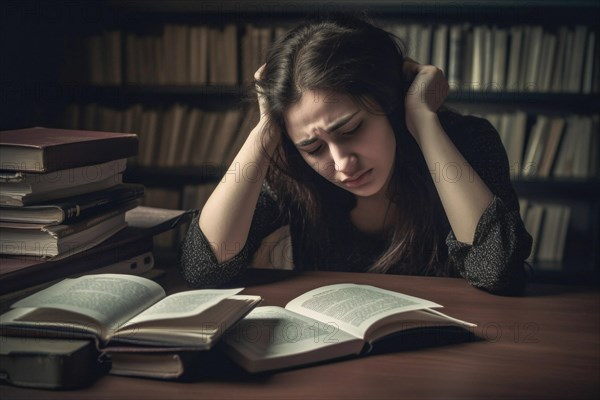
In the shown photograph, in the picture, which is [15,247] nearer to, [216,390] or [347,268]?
[216,390]

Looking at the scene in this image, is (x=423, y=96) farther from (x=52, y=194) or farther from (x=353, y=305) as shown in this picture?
(x=52, y=194)

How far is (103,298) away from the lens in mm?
795

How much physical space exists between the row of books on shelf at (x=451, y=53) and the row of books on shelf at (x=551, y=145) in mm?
111

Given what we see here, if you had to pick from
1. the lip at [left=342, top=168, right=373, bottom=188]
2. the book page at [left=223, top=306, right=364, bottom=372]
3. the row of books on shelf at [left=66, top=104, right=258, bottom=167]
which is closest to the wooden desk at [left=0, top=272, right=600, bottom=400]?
the book page at [left=223, top=306, right=364, bottom=372]

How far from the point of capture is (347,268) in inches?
58.0

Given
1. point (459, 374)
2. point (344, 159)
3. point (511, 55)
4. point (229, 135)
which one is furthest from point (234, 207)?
point (511, 55)

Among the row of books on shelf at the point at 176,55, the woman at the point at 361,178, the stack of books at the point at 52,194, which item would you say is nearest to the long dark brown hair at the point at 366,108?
the woman at the point at 361,178

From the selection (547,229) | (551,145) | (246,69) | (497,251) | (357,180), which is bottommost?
(547,229)

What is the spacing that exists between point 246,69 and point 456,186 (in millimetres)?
1367

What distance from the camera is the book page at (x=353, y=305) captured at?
81cm

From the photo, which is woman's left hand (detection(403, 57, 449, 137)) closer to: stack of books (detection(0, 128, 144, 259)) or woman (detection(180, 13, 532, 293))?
woman (detection(180, 13, 532, 293))

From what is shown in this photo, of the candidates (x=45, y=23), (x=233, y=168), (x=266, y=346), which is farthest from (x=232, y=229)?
(x=45, y=23)

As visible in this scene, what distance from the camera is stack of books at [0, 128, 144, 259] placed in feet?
3.13

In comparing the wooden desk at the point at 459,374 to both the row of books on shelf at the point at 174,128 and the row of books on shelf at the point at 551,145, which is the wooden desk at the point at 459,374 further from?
the row of books on shelf at the point at 174,128
